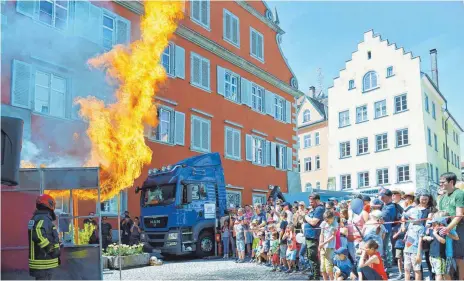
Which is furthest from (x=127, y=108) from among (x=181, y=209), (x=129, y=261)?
(x=129, y=261)

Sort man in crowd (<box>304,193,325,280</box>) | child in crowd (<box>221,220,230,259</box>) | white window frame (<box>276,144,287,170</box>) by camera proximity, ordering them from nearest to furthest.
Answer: man in crowd (<box>304,193,325,280</box>) → child in crowd (<box>221,220,230,259</box>) → white window frame (<box>276,144,287,170</box>)

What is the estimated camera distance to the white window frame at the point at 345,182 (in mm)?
39688

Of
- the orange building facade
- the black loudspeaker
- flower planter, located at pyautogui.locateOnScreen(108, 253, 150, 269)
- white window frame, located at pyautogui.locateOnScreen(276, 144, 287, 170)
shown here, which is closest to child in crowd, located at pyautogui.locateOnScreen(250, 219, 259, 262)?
flower planter, located at pyautogui.locateOnScreen(108, 253, 150, 269)

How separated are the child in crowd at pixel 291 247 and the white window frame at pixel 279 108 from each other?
17.4 m

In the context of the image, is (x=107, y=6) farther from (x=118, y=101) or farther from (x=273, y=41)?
(x=273, y=41)

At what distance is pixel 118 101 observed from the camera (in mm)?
15414

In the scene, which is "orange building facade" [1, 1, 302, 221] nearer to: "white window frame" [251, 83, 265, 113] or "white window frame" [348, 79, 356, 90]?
"white window frame" [251, 83, 265, 113]

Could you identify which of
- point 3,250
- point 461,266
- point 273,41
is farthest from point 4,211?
point 273,41

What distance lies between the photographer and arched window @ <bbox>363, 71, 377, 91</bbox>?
38.8 metres

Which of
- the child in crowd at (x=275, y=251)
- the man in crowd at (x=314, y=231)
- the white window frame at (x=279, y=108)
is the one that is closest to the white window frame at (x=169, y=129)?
the child in crowd at (x=275, y=251)

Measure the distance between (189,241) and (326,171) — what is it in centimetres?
3036

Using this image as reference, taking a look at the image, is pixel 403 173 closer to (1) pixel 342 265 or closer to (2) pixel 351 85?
(2) pixel 351 85

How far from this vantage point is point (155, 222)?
50.7ft

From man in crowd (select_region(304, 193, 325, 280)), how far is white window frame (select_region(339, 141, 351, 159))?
3117 centimetres
